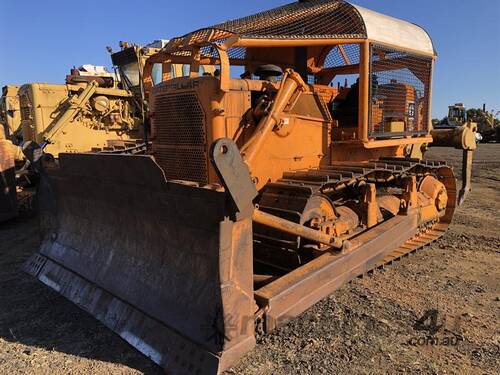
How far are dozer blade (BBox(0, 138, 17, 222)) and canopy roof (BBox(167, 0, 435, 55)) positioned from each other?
192 inches

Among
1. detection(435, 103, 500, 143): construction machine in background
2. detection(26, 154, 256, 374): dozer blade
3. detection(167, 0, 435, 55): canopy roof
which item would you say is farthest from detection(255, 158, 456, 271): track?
detection(435, 103, 500, 143): construction machine in background

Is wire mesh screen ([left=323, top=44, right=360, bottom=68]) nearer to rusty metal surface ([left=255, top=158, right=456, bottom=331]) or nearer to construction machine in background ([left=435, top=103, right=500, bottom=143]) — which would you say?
rusty metal surface ([left=255, top=158, right=456, bottom=331])

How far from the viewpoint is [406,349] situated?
3256 millimetres

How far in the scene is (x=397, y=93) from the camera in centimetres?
538

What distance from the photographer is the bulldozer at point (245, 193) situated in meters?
2.98

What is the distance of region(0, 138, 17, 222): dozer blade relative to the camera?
300 inches

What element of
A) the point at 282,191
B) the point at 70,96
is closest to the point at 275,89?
the point at 282,191

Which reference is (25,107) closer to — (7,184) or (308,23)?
(7,184)

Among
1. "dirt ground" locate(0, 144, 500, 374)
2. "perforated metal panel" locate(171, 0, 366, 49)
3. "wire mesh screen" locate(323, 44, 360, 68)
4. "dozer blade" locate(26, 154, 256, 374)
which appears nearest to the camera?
"dozer blade" locate(26, 154, 256, 374)

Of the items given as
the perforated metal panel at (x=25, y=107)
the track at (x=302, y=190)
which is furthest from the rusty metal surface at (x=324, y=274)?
the perforated metal panel at (x=25, y=107)

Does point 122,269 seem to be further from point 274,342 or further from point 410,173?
point 410,173

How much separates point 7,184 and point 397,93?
22.0 feet

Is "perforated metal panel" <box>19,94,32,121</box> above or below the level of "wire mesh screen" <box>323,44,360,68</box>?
below

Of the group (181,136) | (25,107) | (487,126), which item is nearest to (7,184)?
(25,107)
